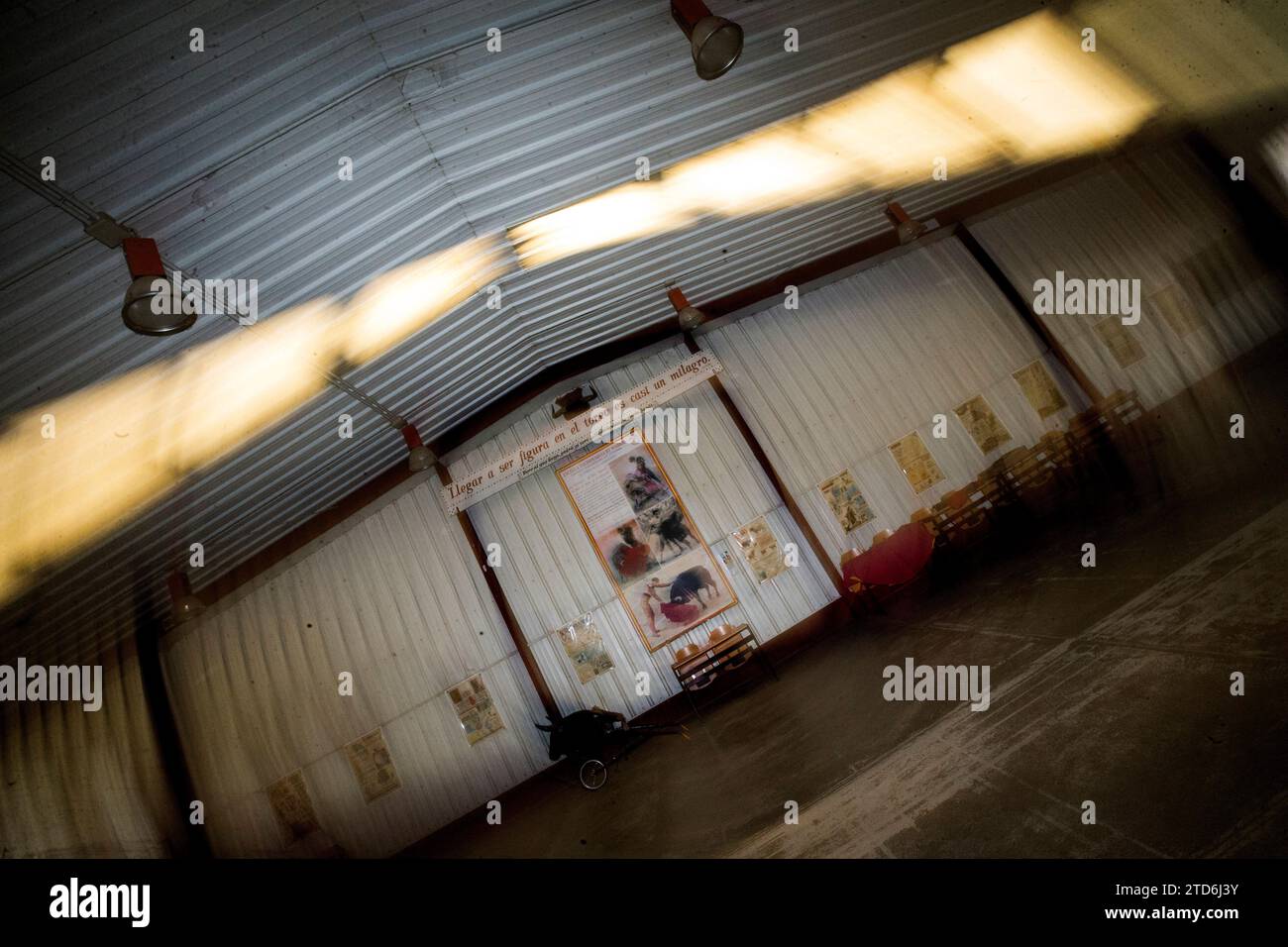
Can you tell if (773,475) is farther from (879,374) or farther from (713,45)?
(713,45)

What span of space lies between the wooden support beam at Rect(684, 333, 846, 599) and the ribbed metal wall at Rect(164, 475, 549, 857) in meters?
5.76

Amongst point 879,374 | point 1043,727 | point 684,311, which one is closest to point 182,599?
point 684,311

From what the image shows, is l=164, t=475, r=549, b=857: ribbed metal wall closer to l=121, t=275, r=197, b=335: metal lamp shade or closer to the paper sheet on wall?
the paper sheet on wall

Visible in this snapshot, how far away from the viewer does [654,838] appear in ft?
16.8

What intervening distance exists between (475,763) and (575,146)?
31.4 ft

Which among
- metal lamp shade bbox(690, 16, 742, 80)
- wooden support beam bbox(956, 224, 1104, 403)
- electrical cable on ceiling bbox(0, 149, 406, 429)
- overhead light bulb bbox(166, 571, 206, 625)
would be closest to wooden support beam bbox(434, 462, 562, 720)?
overhead light bulb bbox(166, 571, 206, 625)

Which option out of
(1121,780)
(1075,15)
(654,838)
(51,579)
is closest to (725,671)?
(654,838)

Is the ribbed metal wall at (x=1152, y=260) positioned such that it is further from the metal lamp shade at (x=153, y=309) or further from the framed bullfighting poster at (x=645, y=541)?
the metal lamp shade at (x=153, y=309)

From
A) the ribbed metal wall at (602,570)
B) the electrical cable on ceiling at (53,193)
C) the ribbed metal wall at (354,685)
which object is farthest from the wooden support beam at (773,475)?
the electrical cable on ceiling at (53,193)

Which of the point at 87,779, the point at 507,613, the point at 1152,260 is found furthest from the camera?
the point at 1152,260

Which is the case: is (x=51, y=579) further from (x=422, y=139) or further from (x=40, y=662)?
(x=422, y=139)

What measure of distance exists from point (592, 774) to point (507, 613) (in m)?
3.29

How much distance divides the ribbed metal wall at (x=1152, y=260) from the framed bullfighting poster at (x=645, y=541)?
8.84 m

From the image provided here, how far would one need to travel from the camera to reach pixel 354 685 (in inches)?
376
